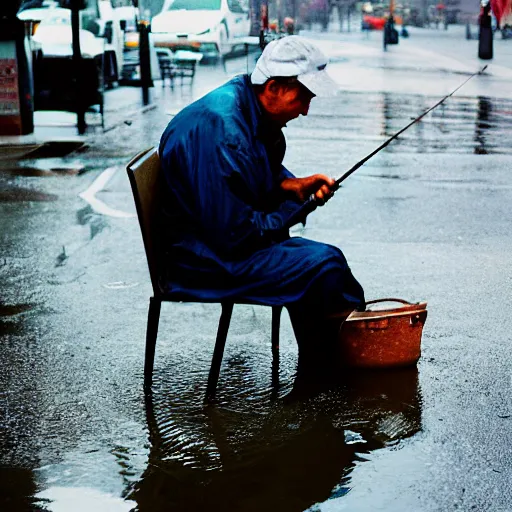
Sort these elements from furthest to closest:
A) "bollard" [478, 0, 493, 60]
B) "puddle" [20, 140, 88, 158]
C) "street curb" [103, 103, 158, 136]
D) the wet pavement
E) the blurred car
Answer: "bollard" [478, 0, 493, 60] < the blurred car < "street curb" [103, 103, 158, 136] < "puddle" [20, 140, 88, 158] < the wet pavement

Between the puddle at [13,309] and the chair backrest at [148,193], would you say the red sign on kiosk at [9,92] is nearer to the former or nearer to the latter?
A: the puddle at [13,309]

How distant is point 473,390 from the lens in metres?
4.67

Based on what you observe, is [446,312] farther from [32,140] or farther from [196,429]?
[32,140]

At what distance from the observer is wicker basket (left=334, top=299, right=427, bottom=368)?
4.50 metres

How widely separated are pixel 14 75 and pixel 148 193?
9252 millimetres

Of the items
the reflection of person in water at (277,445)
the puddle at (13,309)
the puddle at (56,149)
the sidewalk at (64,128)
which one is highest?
the sidewalk at (64,128)

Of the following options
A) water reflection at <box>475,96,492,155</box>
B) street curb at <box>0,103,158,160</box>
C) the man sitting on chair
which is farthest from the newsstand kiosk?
the man sitting on chair

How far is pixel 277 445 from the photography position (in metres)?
4.03

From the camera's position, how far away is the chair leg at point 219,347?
431cm

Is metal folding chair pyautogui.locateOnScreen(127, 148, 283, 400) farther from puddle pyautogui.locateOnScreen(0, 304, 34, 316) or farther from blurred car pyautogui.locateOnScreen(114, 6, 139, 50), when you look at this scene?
blurred car pyautogui.locateOnScreen(114, 6, 139, 50)

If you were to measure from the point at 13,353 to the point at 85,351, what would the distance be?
1.19ft

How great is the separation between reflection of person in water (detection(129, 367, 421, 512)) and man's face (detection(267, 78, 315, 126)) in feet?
4.17

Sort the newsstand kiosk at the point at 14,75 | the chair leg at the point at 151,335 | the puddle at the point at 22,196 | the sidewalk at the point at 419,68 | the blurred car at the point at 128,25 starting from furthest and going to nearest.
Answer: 1. the blurred car at the point at 128,25
2. the sidewalk at the point at 419,68
3. the newsstand kiosk at the point at 14,75
4. the puddle at the point at 22,196
5. the chair leg at the point at 151,335

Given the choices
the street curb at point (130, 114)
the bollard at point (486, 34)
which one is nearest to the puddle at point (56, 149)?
the street curb at point (130, 114)
